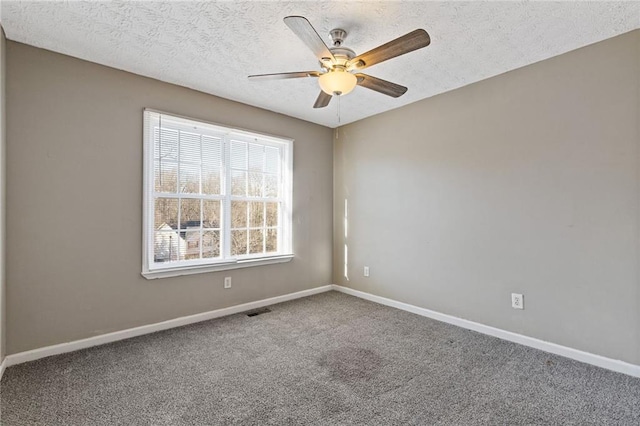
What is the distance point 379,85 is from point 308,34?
2.68 feet

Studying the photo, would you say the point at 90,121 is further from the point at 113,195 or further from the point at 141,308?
the point at 141,308

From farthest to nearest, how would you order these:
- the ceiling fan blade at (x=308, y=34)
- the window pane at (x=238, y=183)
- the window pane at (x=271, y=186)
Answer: the window pane at (x=271, y=186), the window pane at (x=238, y=183), the ceiling fan blade at (x=308, y=34)

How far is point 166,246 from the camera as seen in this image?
10.1 feet

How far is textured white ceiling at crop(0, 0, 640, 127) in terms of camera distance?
1.95m

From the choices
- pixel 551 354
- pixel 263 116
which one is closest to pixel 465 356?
pixel 551 354

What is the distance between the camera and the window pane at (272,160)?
12.9 ft

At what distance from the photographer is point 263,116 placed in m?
3.78

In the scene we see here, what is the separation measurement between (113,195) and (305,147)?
231 cm

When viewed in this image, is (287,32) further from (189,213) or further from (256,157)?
(189,213)

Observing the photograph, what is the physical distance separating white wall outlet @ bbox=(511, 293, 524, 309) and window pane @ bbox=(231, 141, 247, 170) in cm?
305

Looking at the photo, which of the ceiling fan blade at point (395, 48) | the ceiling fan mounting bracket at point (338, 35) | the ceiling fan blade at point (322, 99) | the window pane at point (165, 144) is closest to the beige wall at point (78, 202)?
the window pane at point (165, 144)

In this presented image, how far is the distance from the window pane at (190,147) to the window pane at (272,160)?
2.82 feet

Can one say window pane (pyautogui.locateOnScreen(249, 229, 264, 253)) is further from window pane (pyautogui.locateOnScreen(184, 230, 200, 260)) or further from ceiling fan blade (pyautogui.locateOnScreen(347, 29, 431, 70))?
ceiling fan blade (pyautogui.locateOnScreen(347, 29, 431, 70))

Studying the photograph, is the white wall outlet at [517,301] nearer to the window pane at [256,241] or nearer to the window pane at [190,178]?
the window pane at [256,241]
